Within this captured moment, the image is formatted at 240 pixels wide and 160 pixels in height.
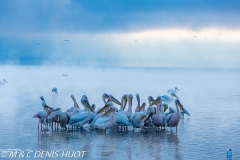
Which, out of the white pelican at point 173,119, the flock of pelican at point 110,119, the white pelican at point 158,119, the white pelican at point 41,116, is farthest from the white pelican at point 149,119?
the white pelican at point 41,116

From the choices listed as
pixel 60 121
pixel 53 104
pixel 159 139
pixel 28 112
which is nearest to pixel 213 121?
pixel 159 139

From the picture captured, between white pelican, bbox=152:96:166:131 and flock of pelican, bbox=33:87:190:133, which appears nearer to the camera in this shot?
flock of pelican, bbox=33:87:190:133

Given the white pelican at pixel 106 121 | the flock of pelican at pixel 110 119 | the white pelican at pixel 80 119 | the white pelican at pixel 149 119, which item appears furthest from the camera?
the white pelican at pixel 80 119

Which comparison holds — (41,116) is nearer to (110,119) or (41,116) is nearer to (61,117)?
(61,117)

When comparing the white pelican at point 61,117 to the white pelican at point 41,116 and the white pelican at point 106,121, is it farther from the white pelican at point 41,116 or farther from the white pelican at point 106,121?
the white pelican at point 106,121

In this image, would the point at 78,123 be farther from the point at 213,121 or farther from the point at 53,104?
the point at 53,104

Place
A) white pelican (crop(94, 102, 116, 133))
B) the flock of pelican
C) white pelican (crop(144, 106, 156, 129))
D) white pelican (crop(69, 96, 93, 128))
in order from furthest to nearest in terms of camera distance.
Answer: white pelican (crop(69, 96, 93, 128))
white pelican (crop(144, 106, 156, 129))
the flock of pelican
white pelican (crop(94, 102, 116, 133))

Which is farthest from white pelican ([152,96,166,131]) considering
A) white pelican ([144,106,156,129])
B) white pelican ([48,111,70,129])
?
white pelican ([48,111,70,129])

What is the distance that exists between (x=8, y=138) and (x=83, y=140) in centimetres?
187

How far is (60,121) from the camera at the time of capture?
1394cm

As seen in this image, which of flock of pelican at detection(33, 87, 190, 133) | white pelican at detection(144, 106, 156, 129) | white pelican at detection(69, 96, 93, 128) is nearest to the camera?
flock of pelican at detection(33, 87, 190, 133)

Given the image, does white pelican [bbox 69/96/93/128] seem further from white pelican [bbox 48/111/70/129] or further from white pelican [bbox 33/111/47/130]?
white pelican [bbox 33/111/47/130]

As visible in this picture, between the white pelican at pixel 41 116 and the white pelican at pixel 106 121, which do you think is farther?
the white pelican at pixel 41 116

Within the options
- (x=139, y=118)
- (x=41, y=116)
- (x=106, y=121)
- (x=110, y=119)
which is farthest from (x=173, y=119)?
(x=41, y=116)
